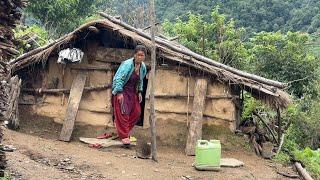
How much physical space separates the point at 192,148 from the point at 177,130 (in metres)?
A: 0.63

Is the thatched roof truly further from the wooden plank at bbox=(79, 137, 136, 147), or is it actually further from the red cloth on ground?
the wooden plank at bbox=(79, 137, 136, 147)

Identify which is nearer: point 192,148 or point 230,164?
point 230,164

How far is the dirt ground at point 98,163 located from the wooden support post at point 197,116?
262 mm

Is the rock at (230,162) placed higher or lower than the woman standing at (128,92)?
lower

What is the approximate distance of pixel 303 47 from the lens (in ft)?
55.3

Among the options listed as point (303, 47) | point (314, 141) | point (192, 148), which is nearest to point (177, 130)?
point (192, 148)

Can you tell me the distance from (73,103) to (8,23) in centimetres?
405

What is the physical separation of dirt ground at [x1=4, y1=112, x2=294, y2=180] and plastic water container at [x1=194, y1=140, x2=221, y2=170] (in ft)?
0.42

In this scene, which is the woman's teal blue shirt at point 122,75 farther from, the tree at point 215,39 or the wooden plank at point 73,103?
the tree at point 215,39

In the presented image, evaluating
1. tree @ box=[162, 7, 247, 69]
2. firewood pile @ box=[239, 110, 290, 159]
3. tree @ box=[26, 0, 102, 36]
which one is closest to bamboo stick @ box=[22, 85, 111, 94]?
firewood pile @ box=[239, 110, 290, 159]

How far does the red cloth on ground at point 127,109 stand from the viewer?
9016 mm

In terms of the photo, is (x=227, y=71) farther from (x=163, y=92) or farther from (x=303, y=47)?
(x=303, y=47)

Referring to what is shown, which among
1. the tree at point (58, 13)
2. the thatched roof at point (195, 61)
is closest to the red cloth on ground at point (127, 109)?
the thatched roof at point (195, 61)

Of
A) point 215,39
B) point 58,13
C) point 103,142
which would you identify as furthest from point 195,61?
point 58,13
